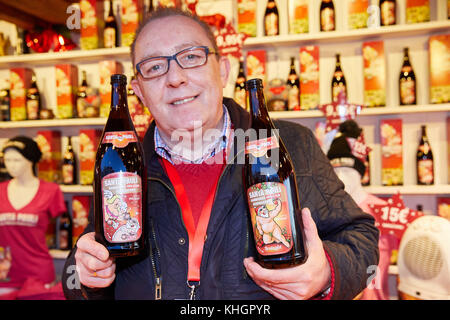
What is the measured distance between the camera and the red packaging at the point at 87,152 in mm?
2906

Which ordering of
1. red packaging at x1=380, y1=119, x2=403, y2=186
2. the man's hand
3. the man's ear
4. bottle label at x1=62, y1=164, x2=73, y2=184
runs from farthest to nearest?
1. bottle label at x1=62, y1=164, x2=73, y2=184
2. red packaging at x1=380, y1=119, x2=403, y2=186
3. the man's ear
4. the man's hand

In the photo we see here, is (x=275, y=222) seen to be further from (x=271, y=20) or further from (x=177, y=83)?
(x=271, y=20)

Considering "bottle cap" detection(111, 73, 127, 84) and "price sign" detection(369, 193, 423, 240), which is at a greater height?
"bottle cap" detection(111, 73, 127, 84)

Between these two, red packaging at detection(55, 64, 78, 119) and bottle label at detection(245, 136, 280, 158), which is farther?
red packaging at detection(55, 64, 78, 119)

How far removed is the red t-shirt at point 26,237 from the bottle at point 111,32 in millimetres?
1229

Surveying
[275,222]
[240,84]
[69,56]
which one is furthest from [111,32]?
[275,222]

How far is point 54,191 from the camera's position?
2.72 meters

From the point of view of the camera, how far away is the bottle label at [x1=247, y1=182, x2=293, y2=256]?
856 mm

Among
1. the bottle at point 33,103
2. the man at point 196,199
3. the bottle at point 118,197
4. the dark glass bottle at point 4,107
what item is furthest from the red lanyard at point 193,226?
the dark glass bottle at point 4,107

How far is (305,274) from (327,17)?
2.27 meters

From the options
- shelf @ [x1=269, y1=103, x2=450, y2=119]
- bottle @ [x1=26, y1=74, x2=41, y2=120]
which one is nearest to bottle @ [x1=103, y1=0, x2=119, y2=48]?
bottle @ [x1=26, y1=74, x2=41, y2=120]

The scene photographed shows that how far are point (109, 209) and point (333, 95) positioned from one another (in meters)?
2.15

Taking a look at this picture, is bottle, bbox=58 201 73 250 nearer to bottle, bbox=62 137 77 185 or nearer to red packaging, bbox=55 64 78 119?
bottle, bbox=62 137 77 185
